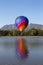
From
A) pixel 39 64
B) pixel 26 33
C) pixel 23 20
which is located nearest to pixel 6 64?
pixel 39 64

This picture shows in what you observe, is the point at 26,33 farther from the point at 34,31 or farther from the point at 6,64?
the point at 6,64

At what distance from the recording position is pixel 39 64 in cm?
1376

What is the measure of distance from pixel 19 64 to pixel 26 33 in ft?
266

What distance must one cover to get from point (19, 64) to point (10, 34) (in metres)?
86.2

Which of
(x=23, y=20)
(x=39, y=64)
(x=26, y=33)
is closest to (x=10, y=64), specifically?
(x=39, y=64)

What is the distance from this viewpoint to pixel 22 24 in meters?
73.4

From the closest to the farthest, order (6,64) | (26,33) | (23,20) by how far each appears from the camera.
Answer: (6,64), (23,20), (26,33)

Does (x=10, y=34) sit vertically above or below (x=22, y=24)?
below

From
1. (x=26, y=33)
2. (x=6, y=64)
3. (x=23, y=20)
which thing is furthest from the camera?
(x=26, y=33)

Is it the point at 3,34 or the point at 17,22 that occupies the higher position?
the point at 17,22

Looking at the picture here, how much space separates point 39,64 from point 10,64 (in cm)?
206

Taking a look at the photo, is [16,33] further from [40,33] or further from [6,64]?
[6,64]

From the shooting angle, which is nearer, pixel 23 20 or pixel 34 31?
pixel 23 20

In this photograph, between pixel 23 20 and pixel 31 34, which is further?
pixel 31 34
